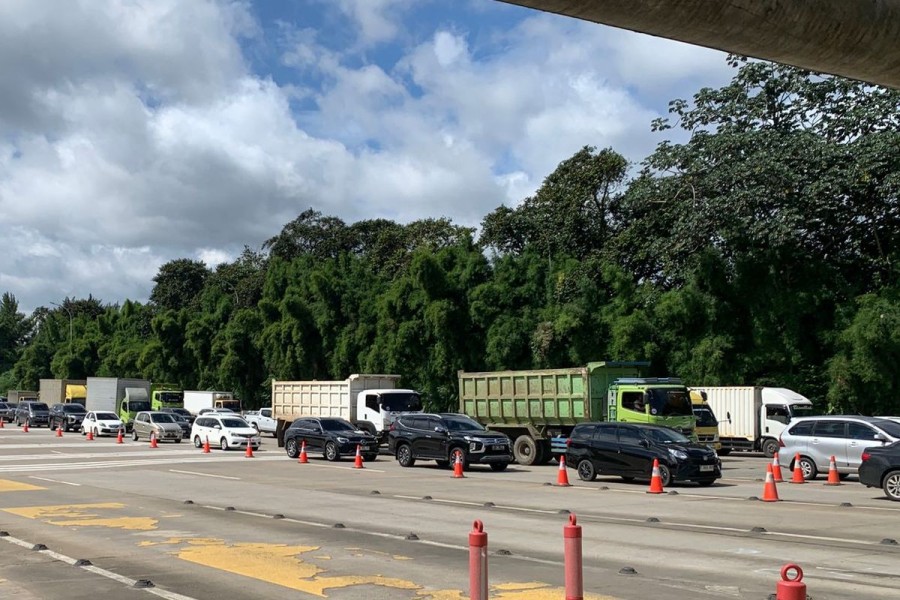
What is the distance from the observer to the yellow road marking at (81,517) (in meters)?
15.5

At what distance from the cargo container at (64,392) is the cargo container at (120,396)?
18.7ft

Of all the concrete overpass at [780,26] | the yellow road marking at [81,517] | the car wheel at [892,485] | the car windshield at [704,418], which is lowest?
the yellow road marking at [81,517]

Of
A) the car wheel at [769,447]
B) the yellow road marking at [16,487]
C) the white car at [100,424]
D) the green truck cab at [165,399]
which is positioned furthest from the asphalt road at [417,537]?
the green truck cab at [165,399]

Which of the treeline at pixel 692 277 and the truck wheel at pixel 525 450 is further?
the treeline at pixel 692 277

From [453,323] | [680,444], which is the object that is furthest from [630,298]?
[680,444]

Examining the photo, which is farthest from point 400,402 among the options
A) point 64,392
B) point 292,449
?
point 64,392

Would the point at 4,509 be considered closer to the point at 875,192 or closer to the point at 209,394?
the point at 875,192

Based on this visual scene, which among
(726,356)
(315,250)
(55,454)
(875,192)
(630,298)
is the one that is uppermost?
(315,250)

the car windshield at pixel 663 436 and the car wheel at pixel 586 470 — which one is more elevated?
the car windshield at pixel 663 436

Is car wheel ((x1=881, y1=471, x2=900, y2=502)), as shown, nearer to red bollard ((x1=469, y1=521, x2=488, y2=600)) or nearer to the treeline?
red bollard ((x1=469, y1=521, x2=488, y2=600))

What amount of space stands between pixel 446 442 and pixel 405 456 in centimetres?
218

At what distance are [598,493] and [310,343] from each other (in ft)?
143

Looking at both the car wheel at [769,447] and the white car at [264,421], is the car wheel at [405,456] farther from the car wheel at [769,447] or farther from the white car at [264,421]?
the white car at [264,421]

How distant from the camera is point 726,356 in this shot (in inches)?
1638
